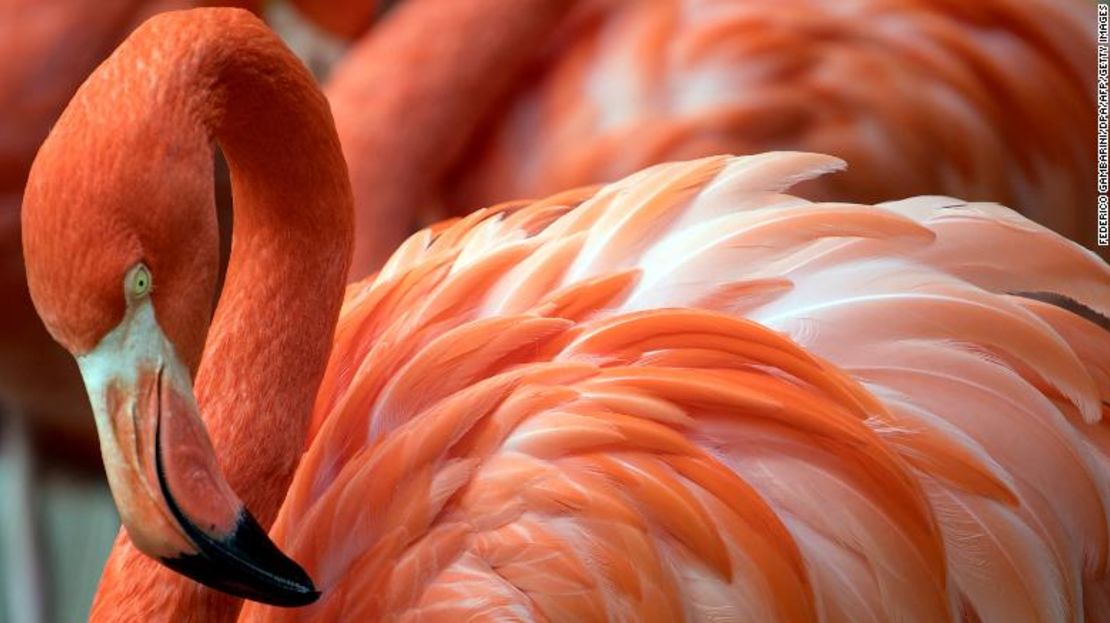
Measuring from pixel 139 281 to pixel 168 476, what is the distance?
0.13 m

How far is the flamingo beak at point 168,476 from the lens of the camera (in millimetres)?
1086

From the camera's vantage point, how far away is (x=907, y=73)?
206 centimetres

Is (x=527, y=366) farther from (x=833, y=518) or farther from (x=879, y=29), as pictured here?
(x=879, y=29)

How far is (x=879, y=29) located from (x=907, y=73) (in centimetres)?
7

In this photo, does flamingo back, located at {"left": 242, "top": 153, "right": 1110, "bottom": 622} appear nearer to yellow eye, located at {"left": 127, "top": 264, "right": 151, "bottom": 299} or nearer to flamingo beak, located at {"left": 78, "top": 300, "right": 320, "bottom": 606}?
flamingo beak, located at {"left": 78, "top": 300, "right": 320, "bottom": 606}

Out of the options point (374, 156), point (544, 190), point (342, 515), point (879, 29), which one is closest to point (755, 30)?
point (879, 29)

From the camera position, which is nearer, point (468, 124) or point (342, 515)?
point (342, 515)

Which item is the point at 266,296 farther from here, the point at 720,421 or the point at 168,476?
the point at 720,421

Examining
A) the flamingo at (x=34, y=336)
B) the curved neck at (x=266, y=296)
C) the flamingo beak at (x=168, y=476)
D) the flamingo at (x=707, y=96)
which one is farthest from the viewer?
the flamingo at (x=34, y=336)

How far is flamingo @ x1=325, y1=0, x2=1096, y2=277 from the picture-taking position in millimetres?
2020

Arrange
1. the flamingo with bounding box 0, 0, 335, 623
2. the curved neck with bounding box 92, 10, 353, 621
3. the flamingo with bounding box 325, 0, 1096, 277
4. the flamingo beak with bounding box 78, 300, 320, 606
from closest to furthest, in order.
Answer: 1. the flamingo beak with bounding box 78, 300, 320, 606
2. the curved neck with bounding box 92, 10, 353, 621
3. the flamingo with bounding box 325, 0, 1096, 277
4. the flamingo with bounding box 0, 0, 335, 623

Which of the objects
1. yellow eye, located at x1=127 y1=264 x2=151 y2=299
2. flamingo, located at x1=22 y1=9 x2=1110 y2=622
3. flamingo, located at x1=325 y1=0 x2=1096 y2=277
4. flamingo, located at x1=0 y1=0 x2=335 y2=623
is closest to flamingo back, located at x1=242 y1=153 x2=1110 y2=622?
flamingo, located at x1=22 y1=9 x2=1110 y2=622

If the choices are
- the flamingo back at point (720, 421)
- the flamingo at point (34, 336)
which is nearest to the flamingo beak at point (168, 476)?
the flamingo back at point (720, 421)

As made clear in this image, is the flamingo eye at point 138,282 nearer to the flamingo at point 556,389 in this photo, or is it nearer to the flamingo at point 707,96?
the flamingo at point 556,389
